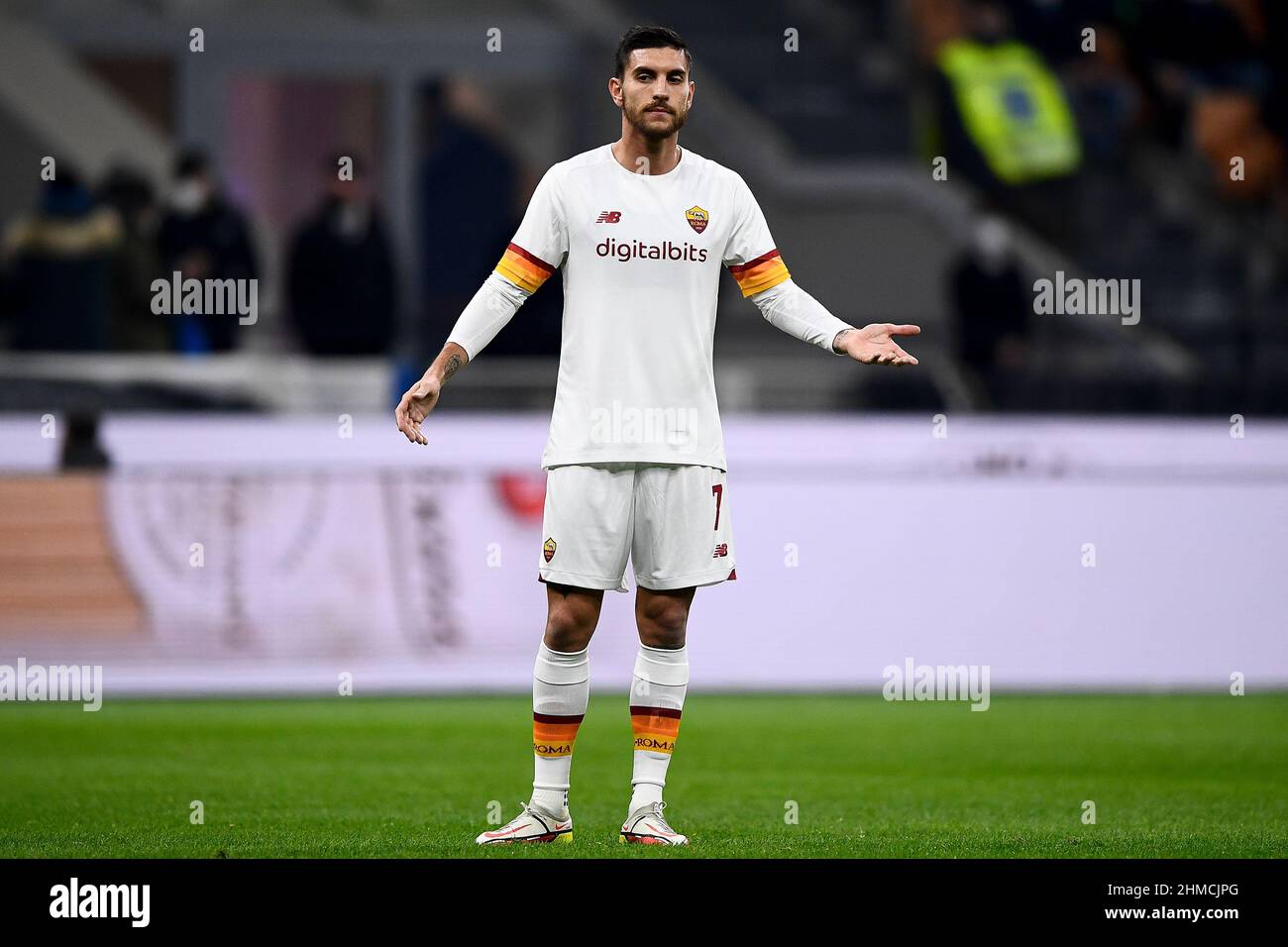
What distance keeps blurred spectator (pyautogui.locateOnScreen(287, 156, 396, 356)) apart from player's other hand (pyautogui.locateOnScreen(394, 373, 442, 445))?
9.60 metres

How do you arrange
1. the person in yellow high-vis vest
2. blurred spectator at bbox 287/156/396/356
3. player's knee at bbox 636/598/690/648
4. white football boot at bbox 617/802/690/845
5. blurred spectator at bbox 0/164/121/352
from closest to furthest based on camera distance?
white football boot at bbox 617/802/690/845, player's knee at bbox 636/598/690/648, blurred spectator at bbox 0/164/121/352, blurred spectator at bbox 287/156/396/356, the person in yellow high-vis vest

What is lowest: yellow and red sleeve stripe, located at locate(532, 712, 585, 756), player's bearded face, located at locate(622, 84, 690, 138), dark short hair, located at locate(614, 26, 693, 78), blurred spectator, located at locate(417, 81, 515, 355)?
yellow and red sleeve stripe, located at locate(532, 712, 585, 756)

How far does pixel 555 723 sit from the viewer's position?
699 centimetres

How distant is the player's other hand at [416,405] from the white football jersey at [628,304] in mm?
422

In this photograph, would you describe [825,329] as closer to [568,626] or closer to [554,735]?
[568,626]

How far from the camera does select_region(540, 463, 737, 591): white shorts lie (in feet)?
22.4

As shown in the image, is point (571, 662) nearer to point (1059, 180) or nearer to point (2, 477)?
point (2, 477)

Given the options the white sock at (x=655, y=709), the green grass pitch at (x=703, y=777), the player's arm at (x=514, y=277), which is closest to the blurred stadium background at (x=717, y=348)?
the green grass pitch at (x=703, y=777)

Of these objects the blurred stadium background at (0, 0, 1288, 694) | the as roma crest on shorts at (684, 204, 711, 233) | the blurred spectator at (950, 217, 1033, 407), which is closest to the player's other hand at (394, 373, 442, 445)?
the as roma crest on shorts at (684, 204, 711, 233)

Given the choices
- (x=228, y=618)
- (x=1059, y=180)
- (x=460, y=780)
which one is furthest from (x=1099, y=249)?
(x=460, y=780)

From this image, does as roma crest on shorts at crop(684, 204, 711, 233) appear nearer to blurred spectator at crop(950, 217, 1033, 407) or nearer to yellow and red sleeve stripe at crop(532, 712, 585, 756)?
yellow and red sleeve stripe at crop(532, 712, 585, 756)

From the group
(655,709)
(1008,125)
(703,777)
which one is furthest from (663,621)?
(1008,125)

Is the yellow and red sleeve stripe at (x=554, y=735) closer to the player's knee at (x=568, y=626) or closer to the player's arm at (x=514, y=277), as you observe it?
the player's knee at (x=568, y=626)

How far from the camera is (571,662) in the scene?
23.0 feet
